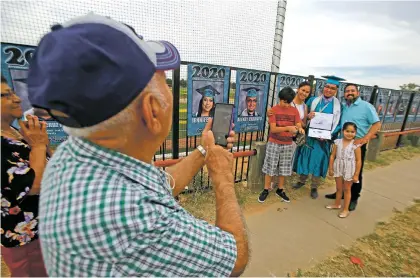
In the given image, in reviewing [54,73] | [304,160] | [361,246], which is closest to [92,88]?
[54,73]

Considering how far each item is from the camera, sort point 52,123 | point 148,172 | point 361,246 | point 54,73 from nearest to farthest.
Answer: point 54,73 → point 148,172 → point 52,123 → point 361,246

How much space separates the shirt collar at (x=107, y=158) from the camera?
0.61 metres

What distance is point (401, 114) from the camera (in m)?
7.57

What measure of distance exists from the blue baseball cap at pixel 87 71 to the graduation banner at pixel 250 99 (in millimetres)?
3070

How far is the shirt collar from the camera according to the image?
0.61 meters

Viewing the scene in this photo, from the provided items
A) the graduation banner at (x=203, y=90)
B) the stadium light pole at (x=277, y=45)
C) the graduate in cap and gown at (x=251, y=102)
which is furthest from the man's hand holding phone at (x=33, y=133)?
the stadium light pole at (x=277, y=45)

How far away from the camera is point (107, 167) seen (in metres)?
0.61

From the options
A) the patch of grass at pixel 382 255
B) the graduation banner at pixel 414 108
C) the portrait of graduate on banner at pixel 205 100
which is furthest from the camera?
the graduation banner at pixel 414 108

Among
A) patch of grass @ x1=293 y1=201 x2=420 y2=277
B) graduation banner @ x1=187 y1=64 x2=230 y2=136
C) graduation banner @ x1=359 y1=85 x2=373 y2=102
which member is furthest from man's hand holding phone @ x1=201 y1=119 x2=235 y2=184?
graduation banner @ x1=359 y1=85 x2=373 y2=102

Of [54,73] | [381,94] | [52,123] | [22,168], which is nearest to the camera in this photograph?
[54,73]

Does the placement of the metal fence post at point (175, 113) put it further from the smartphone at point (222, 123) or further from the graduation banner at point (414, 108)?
the graduation banner at point (414, 108)

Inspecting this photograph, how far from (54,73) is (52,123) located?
92.5 inches

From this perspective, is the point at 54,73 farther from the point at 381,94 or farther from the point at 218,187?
the point at 381,94

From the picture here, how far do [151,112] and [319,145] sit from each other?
3835 mm
